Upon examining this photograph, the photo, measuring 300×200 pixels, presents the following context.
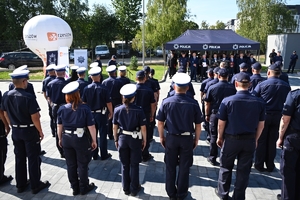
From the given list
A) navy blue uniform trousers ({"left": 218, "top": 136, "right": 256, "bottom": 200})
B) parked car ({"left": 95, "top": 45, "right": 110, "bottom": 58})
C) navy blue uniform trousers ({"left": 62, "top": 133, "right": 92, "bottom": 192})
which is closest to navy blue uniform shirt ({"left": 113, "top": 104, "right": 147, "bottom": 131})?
navy blue uniform trousers ({"left": 62, "top": 133, "right": 92, "bottom": 192})

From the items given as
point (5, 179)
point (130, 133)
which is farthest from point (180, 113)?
point (5, 179)

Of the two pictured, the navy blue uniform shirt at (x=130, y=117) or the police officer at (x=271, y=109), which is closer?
the navy blue uniform shirt at (x=130, y=117)

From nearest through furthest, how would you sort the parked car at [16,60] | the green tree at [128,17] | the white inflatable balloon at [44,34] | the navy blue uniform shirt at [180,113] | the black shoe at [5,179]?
the navy blue uniform shirt at [180,113], the black shoe at [5,179], the white inflatable balloon at [44,34], the parked car at [16,60], the green tree at [128,17]

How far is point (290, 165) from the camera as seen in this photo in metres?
4.12

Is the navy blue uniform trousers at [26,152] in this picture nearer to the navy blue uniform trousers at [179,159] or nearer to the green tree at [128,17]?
the navy blue uniform trousers at [179,159]

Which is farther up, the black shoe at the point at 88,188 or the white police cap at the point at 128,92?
the white police cap at the point at 128,92

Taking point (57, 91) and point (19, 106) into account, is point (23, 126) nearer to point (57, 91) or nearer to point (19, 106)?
point (19, 106)

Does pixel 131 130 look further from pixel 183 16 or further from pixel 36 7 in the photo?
pixel 36 7

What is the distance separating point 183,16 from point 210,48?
12566 millimetres

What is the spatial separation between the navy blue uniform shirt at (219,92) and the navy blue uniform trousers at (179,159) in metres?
1.73

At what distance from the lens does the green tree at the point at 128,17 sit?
40562 millimetres

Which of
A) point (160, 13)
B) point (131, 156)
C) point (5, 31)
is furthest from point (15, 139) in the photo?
point (5, 31)

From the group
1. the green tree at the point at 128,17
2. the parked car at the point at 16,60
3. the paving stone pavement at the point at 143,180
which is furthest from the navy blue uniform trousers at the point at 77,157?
the green tree at the point at 128,17

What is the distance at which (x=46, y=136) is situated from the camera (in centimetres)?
786
